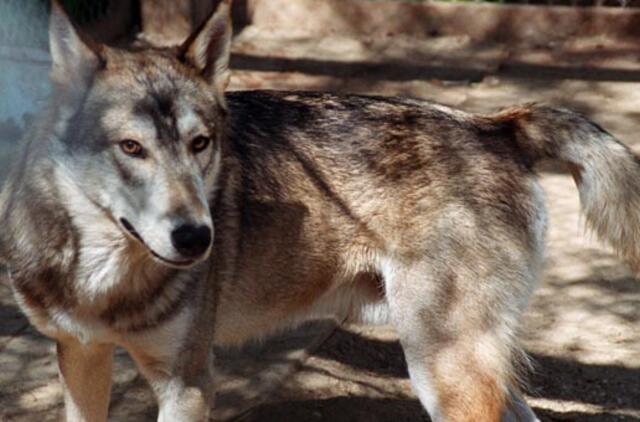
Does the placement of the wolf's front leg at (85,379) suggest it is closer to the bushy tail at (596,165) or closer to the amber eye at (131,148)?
the amber eye at (131,148)

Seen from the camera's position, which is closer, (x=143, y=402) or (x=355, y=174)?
(x=355, y=174)

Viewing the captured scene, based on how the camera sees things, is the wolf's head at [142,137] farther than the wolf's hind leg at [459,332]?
No

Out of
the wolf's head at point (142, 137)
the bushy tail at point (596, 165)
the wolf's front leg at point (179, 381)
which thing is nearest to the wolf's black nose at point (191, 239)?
the wolf's head at point (142, 137)

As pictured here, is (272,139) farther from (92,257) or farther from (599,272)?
(599,272)

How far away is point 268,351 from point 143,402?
719 millimetres

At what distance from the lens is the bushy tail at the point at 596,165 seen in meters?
4.50

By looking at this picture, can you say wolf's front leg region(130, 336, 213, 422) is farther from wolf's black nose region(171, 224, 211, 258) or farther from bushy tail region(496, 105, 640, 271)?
bushy tail region(496, 105, 640, 271)

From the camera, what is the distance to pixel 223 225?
4.32 m

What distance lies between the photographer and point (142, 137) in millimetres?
3795

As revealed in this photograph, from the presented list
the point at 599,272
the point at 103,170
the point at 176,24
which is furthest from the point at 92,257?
the point at 176,24

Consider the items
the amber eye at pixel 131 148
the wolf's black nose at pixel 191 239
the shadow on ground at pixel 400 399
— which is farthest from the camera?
the shadow on ground at pixel 400 399

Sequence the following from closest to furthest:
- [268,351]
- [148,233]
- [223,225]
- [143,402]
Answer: [148,233] → [223,225] → [143,402] → [268,351]

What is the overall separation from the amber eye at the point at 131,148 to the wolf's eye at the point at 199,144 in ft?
0.59

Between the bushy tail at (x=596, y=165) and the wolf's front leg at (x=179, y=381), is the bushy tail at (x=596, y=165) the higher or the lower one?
the higher one
